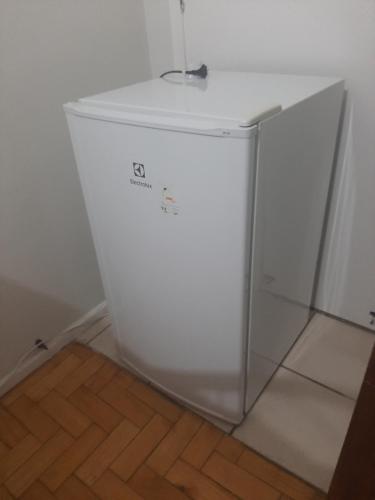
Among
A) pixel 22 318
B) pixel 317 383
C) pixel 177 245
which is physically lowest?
pixel 317 383

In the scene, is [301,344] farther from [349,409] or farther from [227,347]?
[227,347]

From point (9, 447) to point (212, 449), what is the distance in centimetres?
69

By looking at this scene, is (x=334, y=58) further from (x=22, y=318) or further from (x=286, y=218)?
(x=22, y=318)

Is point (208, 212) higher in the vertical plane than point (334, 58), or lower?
lower

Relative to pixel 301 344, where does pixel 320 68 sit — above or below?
above

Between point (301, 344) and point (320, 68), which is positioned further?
point (301, 344)

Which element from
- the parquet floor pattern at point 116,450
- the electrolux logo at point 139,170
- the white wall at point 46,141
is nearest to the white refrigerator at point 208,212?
the electrolux logo at point 139,170

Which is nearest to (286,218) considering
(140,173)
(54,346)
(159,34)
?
(140,173)

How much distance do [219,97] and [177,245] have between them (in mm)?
387

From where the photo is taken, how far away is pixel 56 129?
4.24 ft

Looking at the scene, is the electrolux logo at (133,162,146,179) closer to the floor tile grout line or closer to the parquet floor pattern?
the parquet floor pattern

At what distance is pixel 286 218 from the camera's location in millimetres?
1018

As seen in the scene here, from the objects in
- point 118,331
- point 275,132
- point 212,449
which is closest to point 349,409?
point 212,449

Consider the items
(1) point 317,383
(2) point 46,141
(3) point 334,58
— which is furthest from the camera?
(1) point 317,383
